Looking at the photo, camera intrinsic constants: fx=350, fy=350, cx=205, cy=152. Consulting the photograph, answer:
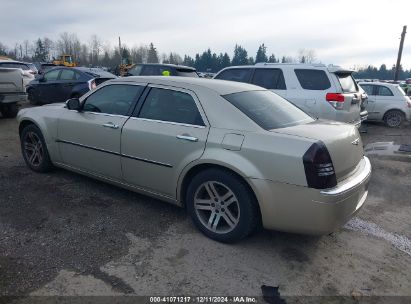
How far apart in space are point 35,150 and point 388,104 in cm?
1135

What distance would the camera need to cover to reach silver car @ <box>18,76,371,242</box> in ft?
9.86

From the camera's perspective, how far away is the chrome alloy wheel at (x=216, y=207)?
3397mm

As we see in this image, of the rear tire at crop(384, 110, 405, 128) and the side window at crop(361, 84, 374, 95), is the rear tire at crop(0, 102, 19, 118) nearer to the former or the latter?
the side window at crop(361, 84, 374, 95)

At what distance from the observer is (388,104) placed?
39.8ft

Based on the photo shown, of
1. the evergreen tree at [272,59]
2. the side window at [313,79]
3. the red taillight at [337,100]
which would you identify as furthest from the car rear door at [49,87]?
A: the evergreen tree at [272,59]

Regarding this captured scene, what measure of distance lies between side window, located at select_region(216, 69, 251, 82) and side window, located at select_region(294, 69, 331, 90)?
117 cm

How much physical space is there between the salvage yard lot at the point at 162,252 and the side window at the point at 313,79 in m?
3.46

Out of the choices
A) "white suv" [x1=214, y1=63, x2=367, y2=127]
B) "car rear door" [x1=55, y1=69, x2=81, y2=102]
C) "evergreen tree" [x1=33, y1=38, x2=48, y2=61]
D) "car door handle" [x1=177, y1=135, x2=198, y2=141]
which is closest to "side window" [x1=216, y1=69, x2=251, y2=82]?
"white suv" [x1=214, y1=63, x2=367, y2=127]

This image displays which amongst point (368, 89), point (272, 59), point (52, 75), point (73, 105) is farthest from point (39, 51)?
point (73, 105)

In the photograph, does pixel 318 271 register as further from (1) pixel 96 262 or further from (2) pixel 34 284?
(2) pixel 34 284

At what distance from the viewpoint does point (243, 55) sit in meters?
91.4

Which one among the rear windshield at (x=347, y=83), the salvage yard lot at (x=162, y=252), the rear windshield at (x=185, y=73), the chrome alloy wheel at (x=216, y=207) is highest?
the rear windshield at (x=185, y=73)

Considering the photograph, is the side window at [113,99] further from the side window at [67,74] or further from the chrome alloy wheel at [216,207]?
the side window at [67,74]

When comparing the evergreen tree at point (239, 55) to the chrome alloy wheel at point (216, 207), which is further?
the evergreen tree at point (239, 55)
